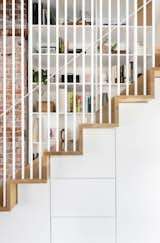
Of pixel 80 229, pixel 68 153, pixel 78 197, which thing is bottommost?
pixel 80 229

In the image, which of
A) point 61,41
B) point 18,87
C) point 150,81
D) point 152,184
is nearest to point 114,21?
point 61,41

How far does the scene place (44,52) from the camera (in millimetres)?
5184

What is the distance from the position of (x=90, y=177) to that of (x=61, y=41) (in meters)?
2.39

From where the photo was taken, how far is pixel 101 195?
141 inches

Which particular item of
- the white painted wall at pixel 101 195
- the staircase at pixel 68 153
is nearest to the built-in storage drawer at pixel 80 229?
the white painted wall at pixel 101 195

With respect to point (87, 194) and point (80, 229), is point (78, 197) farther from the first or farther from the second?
point (80, 229)

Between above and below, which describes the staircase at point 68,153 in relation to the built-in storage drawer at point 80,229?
above

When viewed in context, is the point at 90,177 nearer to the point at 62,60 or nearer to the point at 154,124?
the point at 154,124

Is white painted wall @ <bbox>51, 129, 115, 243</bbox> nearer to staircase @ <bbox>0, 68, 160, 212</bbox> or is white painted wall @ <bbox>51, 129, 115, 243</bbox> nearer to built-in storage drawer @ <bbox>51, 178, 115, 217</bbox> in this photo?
built-in storage drawer @ <bbox>51, 178, 115, 217</bbox>

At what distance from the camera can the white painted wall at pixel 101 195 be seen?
355 centimetres

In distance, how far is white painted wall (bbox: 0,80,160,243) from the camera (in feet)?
11.7

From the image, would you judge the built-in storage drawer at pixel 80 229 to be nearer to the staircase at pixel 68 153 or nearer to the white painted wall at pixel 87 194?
the white painted wall at pixel 87 194

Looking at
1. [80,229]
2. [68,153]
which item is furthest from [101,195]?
[68,153]

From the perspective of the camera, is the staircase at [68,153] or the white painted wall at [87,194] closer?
the staircase at [68,153]
